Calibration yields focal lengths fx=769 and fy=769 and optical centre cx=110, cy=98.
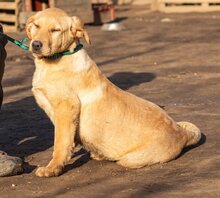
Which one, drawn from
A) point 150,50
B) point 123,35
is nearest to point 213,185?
→ point 150,50

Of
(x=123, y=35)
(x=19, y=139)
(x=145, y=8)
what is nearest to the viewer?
(x=19, y=139)

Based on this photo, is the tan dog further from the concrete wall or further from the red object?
the red object

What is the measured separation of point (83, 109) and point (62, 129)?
0.28 meters

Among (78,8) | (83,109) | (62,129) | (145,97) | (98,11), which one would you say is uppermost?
(83,109)

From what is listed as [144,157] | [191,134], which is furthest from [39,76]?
[191,134]

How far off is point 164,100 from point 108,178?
3.74 metres

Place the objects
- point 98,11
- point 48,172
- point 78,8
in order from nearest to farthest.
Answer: point 48,172, point 78,8, point 98,11

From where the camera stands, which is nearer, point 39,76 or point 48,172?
point 48,172

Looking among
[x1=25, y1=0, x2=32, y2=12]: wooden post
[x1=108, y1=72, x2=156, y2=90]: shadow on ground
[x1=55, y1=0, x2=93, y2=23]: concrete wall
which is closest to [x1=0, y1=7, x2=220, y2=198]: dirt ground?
[x1=108, y1=72, x2=156, y2=90]: shadow on ground

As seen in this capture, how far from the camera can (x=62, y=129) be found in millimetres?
6570

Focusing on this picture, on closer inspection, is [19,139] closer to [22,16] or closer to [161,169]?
[161,169]

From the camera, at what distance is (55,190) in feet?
20.3

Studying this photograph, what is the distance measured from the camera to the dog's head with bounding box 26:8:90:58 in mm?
6566

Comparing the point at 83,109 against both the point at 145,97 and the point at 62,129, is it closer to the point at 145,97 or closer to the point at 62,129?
the point at 62,129
